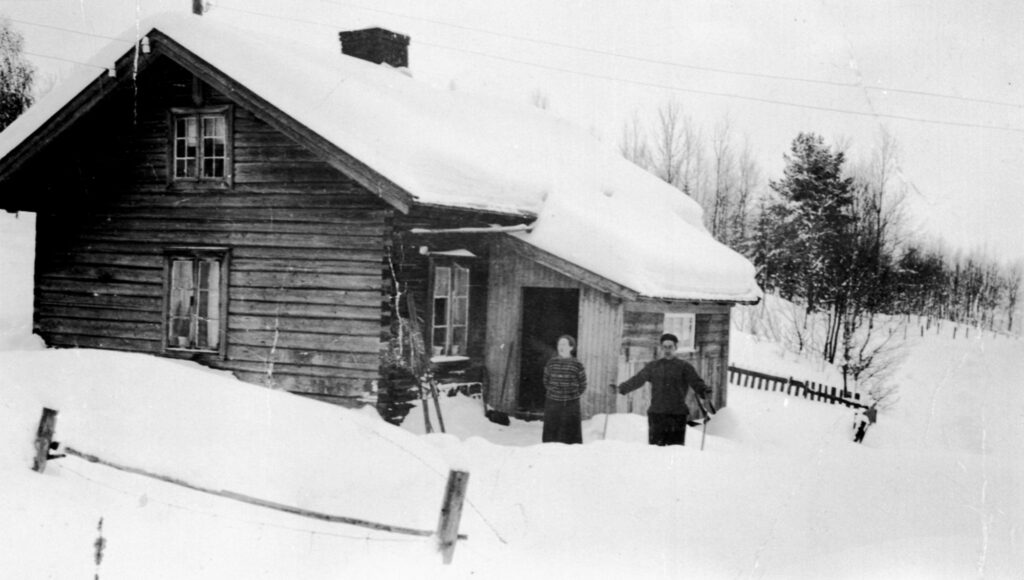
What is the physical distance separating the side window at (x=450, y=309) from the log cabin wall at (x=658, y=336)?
299cm

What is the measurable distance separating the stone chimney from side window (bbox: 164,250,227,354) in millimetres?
7347

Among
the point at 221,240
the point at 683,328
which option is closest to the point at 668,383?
the point at 683,328

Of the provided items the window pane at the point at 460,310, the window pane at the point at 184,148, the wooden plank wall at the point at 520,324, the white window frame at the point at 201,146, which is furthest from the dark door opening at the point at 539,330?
the window pane at the point at 184,148

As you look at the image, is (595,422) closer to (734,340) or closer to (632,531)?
(632,531)

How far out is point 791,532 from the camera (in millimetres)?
7523

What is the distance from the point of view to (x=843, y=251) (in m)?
33.4

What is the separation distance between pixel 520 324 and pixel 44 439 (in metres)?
7.93

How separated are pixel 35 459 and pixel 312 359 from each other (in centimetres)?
487

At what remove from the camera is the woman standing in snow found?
11.1 m

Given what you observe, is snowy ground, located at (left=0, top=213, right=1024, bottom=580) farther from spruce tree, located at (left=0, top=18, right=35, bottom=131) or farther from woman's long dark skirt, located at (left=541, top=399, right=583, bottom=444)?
spruce tree, located at (left=0, top=18, right=35, bottom=131)

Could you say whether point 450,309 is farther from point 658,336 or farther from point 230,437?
point 230,437

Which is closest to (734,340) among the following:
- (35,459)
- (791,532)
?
(791,532)

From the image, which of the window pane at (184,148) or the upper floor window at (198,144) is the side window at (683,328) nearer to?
the upper floor window at (198,144)

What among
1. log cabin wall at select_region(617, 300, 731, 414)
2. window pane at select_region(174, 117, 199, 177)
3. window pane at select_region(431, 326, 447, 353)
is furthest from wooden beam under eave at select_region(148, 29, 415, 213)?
log cabin wall at select_region(617, 300, 731, 414)
